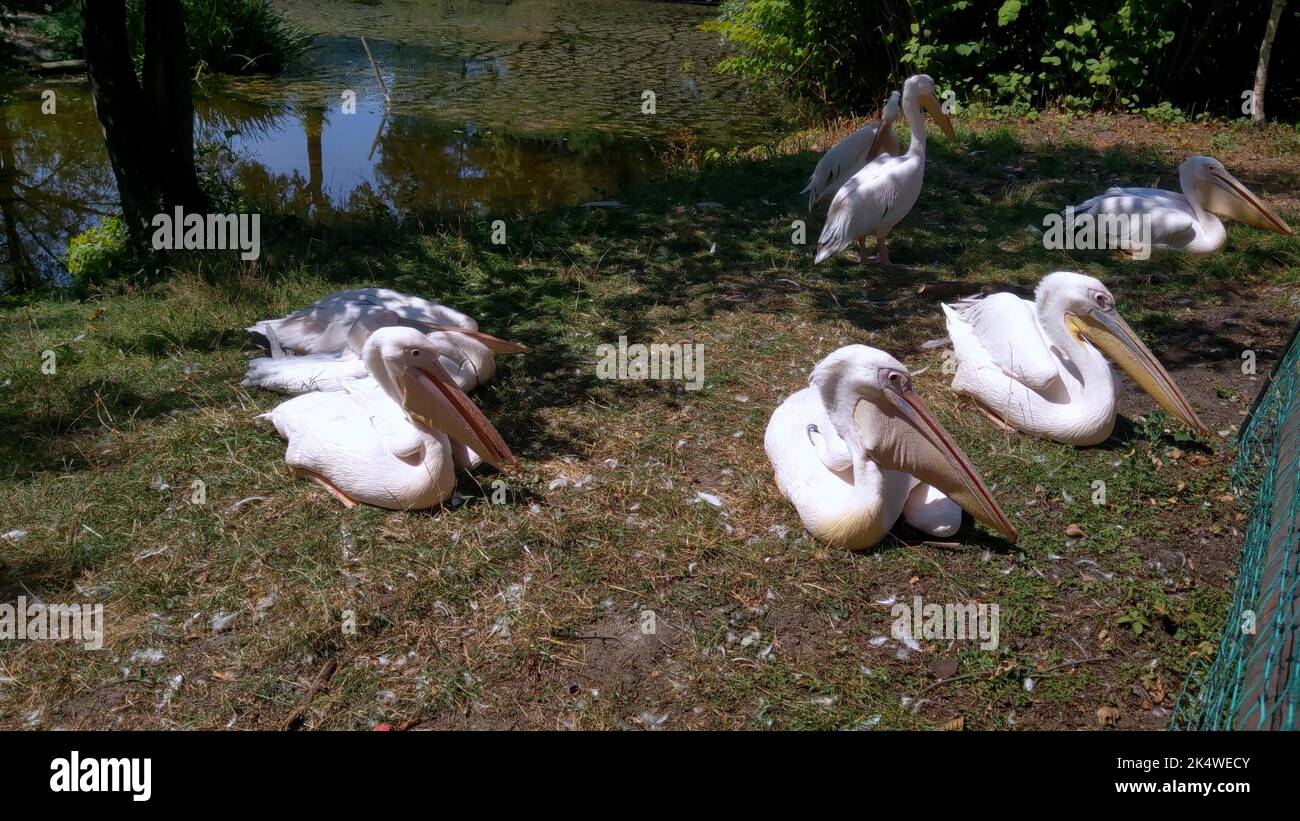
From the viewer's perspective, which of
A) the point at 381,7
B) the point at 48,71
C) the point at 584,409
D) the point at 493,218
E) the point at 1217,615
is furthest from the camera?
the point at 381,7

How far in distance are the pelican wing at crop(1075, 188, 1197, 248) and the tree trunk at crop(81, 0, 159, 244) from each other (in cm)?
712

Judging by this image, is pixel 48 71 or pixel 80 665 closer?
pixel 80 665

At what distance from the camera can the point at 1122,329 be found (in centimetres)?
458

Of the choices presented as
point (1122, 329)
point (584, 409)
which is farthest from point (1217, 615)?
point (584, 409)

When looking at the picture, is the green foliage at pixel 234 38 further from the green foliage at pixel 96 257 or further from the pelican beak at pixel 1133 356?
the pelican beak at pixel 1133 356

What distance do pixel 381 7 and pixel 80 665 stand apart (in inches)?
810

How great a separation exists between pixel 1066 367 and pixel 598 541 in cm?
250

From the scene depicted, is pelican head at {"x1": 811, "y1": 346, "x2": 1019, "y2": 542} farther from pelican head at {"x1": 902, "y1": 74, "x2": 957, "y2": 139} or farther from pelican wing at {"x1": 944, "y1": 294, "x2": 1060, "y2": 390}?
pelican head at {"x1": 902, "y1": 74, "x2": 957, "y2": 139}

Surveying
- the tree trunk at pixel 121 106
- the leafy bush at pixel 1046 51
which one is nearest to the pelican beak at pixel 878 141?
the leafy bush at pixel 1046 51

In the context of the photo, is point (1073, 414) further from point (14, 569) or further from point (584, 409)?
point (14, 569)

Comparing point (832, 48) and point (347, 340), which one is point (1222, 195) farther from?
point (832, 48)

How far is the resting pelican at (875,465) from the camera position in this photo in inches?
147

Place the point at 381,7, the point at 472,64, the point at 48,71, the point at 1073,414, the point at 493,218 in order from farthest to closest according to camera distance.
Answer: the point at 381,7 → the point at 472,64 → the point at 48,71 → the point at 493,218 → the point at 1073,414

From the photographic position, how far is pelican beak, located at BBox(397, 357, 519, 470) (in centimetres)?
418
